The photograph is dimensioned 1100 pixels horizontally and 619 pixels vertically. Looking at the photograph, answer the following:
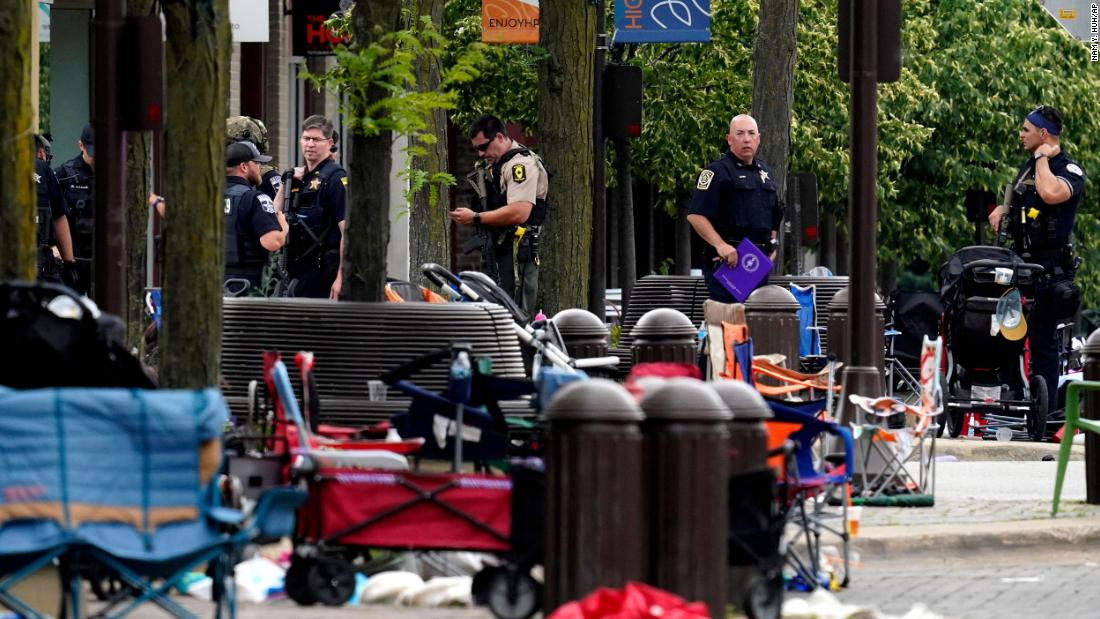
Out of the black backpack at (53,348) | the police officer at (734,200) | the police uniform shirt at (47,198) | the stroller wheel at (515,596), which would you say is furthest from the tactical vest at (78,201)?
the stroller wheel at (515,596)

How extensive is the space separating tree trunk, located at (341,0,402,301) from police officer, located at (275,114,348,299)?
2989 mm

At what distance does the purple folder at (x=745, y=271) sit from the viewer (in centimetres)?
1595

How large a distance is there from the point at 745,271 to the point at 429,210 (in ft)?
18.3

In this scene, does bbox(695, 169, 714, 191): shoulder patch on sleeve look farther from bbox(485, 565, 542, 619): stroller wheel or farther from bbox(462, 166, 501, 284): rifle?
bbox(485, 565, 542, 619): stroller wheel

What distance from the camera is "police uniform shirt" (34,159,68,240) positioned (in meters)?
15.5

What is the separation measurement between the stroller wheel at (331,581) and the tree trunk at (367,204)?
362 cm

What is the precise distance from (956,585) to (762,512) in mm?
2334

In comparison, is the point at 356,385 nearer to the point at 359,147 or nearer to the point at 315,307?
the point at 315,307

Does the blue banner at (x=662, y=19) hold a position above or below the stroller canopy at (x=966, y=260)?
above

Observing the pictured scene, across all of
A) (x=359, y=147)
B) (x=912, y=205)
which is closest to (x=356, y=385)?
(x=359, y=147)

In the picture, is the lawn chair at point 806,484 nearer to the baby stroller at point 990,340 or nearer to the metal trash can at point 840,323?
the metal trash can at point 840,323

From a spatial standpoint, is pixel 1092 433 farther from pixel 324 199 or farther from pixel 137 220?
pixel 137 220

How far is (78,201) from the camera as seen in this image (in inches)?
658

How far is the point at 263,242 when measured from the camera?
50.7 feet
